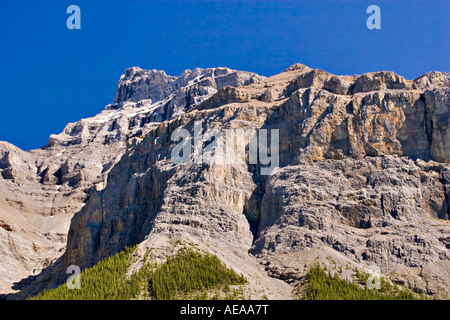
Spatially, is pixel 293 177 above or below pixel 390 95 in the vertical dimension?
below

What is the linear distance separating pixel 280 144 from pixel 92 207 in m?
50.8

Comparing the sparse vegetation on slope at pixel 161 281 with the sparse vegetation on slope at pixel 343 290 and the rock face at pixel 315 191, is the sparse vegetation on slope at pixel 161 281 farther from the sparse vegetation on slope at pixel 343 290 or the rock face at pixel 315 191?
the sparse vegetation on slope at pixel 343 290

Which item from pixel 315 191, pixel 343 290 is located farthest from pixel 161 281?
pixel 315 191

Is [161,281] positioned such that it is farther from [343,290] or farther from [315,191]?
[315,191]

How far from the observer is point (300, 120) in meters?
150

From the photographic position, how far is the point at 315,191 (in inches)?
5335

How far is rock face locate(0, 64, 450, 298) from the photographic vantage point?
406ft

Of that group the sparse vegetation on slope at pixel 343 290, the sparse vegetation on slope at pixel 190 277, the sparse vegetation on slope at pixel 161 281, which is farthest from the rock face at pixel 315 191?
the sparse vegetation on slope at pixel 161 281

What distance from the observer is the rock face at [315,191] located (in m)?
124

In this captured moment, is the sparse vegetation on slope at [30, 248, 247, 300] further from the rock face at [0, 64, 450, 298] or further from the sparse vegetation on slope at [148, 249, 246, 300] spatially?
the rock face at [0, 64, 450, 298]

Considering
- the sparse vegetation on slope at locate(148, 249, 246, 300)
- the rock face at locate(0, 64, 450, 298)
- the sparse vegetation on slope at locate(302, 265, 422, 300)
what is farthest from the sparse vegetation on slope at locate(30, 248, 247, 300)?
the sparse vegetation on slope at locate(302, 265, 422, 300)
